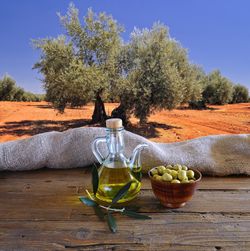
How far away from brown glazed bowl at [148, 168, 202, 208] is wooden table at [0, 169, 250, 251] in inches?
0.6

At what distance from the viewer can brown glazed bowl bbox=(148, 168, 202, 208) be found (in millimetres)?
446

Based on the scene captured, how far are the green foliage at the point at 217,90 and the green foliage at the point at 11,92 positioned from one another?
10.7 ft

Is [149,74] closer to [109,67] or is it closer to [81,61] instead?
[109,67]

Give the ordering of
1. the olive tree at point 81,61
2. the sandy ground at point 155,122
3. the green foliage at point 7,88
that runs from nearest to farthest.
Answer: the olive tree at point 81,61 < the sandy ground at point 155,122 < the green foliage at point 7,88

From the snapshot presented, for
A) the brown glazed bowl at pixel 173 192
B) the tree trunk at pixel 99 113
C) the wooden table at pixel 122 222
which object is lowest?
the tree trunk at pixel 99 113

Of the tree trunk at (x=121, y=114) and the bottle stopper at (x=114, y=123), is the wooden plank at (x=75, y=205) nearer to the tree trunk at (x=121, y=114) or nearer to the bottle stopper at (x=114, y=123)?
the bottle stopper at (x=114, y=123)

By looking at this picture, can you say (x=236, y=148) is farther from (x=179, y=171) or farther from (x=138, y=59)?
(x=138, y=59)

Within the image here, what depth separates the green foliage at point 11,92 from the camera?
5.57 meters

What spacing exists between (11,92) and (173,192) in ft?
19.2

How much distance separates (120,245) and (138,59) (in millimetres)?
3694

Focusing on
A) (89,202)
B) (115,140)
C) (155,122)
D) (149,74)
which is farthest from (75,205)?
(155,122)

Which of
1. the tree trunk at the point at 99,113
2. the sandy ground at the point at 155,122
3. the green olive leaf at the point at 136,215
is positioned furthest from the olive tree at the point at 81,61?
the green olive leaf at the point at 136,215

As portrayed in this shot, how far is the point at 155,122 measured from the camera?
4.58 m

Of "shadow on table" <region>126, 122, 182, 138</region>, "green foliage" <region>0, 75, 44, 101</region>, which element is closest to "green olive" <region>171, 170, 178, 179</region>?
"shadow on table" <region>126, 122, 182, 138</region>
